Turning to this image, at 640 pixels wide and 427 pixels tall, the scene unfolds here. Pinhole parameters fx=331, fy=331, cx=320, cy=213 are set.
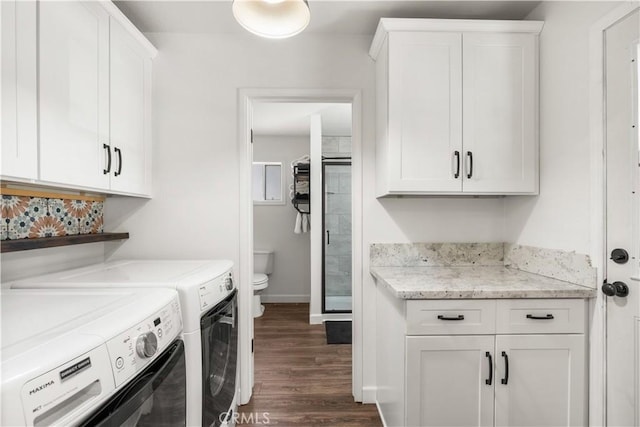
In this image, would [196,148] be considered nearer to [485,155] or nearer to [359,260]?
[359,260]

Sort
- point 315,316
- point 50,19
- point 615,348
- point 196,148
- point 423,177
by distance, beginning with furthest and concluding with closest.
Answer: point 315,316
point 196,148
point 423,177
point 615,348
point 50,19

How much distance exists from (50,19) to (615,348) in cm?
259

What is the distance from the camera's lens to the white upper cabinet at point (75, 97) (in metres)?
1.12

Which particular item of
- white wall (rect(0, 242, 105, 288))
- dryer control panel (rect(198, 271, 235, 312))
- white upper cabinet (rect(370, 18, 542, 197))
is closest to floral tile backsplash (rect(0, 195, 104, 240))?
white wall (rect(0, 242, 105, 288))

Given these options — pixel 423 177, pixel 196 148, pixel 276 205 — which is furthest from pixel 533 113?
pixel 276 205

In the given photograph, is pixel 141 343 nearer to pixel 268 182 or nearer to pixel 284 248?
pixel 284 248

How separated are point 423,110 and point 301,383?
1.93 m

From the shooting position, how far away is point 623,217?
134 cm

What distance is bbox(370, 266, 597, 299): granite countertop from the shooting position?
4.76 feet

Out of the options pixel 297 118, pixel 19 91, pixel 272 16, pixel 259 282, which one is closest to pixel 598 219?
pixel 272 16

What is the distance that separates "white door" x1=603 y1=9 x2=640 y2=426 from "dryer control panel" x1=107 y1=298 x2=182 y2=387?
172 centimetres

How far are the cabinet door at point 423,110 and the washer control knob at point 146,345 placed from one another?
1.30 m

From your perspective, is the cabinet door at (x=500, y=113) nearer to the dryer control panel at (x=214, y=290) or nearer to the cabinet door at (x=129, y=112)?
the dryer control panel at (x=214, y=290)

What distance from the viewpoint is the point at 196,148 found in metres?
2.11
